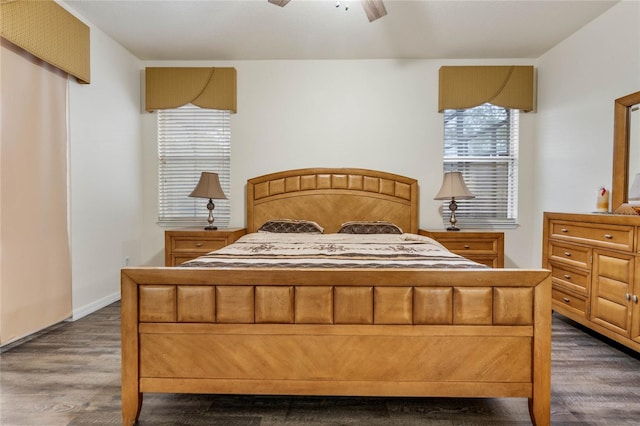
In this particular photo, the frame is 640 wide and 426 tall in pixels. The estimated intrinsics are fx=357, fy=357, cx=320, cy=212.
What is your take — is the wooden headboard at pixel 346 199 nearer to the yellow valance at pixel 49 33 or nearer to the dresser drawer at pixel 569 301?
the dresser drawer at pixel 569 301

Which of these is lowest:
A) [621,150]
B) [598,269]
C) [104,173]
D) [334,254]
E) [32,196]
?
[598,269]

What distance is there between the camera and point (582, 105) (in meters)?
3.51

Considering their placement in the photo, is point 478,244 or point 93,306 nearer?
point 93,306

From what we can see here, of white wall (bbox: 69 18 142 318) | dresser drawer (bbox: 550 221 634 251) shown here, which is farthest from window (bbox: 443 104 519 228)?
white wall (bbox: 69 18 142 318)

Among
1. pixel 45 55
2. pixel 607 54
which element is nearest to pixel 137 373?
pixel 45 55

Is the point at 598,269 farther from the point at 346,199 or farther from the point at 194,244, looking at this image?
the point at 194,244

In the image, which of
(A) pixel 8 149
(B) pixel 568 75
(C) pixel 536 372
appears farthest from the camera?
(B) pixel 568 75

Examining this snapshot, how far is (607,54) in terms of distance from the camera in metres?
3.20

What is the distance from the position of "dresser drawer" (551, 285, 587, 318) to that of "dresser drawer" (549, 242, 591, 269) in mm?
263

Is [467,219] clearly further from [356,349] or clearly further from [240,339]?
[240,339]

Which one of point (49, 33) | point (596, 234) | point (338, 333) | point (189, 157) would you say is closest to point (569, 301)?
point (596, 234)

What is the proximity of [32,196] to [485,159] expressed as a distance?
4.56 m

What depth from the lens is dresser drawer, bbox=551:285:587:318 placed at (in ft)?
9.41

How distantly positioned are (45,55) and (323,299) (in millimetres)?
2969
